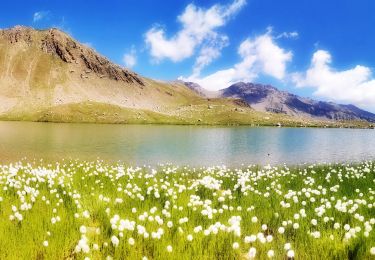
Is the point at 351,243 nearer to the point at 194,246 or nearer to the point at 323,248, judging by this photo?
the point at 323,248

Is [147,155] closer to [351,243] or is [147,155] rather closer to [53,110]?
[351,243]

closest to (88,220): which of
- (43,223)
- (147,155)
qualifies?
(43,223)

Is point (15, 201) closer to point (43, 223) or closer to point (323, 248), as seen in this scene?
point (43, 223)

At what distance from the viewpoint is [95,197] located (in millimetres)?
12047

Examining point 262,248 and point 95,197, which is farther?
point 95,197

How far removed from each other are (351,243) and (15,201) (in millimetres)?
8939

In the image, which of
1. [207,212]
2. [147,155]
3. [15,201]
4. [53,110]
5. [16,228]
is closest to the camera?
[16,228]

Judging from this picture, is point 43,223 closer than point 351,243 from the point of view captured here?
No

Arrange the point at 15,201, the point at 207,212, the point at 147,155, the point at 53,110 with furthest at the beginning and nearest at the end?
the point at 53,110
the point at 147,155
the point at 15,201
the point at 207,212

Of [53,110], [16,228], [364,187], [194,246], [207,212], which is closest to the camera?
[194,246]

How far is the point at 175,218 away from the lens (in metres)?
9.97

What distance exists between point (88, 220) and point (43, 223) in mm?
1123

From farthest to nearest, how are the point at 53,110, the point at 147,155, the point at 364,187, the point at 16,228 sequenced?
the point at 53,110 < the point at 147,155 < the point at 364,187 < the point at 16,228

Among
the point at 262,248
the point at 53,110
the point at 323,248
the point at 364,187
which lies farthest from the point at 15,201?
the point at 53,110
